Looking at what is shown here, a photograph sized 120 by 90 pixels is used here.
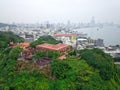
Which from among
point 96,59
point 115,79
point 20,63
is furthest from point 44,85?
point 115,79

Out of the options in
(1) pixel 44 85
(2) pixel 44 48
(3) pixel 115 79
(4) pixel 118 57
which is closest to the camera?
(1) pixel 44 85

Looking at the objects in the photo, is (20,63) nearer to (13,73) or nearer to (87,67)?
(13,73)

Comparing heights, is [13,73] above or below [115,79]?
above

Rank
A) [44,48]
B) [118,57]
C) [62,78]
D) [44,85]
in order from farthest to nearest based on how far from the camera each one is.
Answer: [118,57]
[44,48]
[62,78]
[44,85]

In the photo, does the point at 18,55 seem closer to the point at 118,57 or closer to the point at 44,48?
the point at 44,48

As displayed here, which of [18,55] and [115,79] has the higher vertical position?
[18,55]

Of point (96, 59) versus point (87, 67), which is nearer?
point (87, 67)

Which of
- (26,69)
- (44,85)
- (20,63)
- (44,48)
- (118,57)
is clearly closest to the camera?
(44,85)

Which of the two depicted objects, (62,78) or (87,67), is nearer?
(62,78)

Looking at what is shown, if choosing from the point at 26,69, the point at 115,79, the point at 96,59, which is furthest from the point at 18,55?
the point at 115,79
